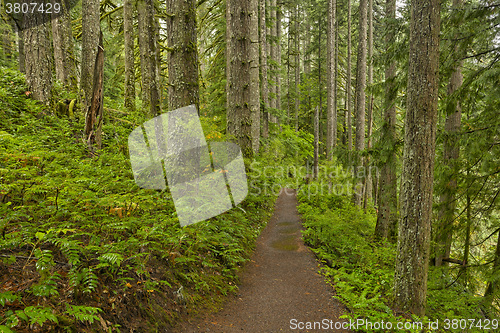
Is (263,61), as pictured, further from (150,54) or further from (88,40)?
(88,40)

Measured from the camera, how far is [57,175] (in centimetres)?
500

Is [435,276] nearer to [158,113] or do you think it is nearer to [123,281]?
[123,281]

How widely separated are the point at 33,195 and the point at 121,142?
177 inches

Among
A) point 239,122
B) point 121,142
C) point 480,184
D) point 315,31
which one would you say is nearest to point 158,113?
point 121,142

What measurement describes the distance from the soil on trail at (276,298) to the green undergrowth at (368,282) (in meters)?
0.40

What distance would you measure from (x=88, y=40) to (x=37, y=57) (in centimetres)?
205

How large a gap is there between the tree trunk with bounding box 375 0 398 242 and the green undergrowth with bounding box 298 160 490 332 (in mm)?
771

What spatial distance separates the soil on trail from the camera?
14.2ft

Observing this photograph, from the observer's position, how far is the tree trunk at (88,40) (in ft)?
28.1

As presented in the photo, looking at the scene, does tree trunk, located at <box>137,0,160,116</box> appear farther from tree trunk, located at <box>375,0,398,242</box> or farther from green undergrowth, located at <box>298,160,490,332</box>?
tree trunk, located at <box>375,0,398,242</box>

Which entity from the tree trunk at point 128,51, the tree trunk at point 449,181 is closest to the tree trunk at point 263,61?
the tree trunk at point 128,51

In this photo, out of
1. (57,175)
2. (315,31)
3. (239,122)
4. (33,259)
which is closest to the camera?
(33,259)

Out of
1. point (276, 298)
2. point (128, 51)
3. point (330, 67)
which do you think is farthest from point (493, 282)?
point (330, 67)

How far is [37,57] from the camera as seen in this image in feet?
23.3
